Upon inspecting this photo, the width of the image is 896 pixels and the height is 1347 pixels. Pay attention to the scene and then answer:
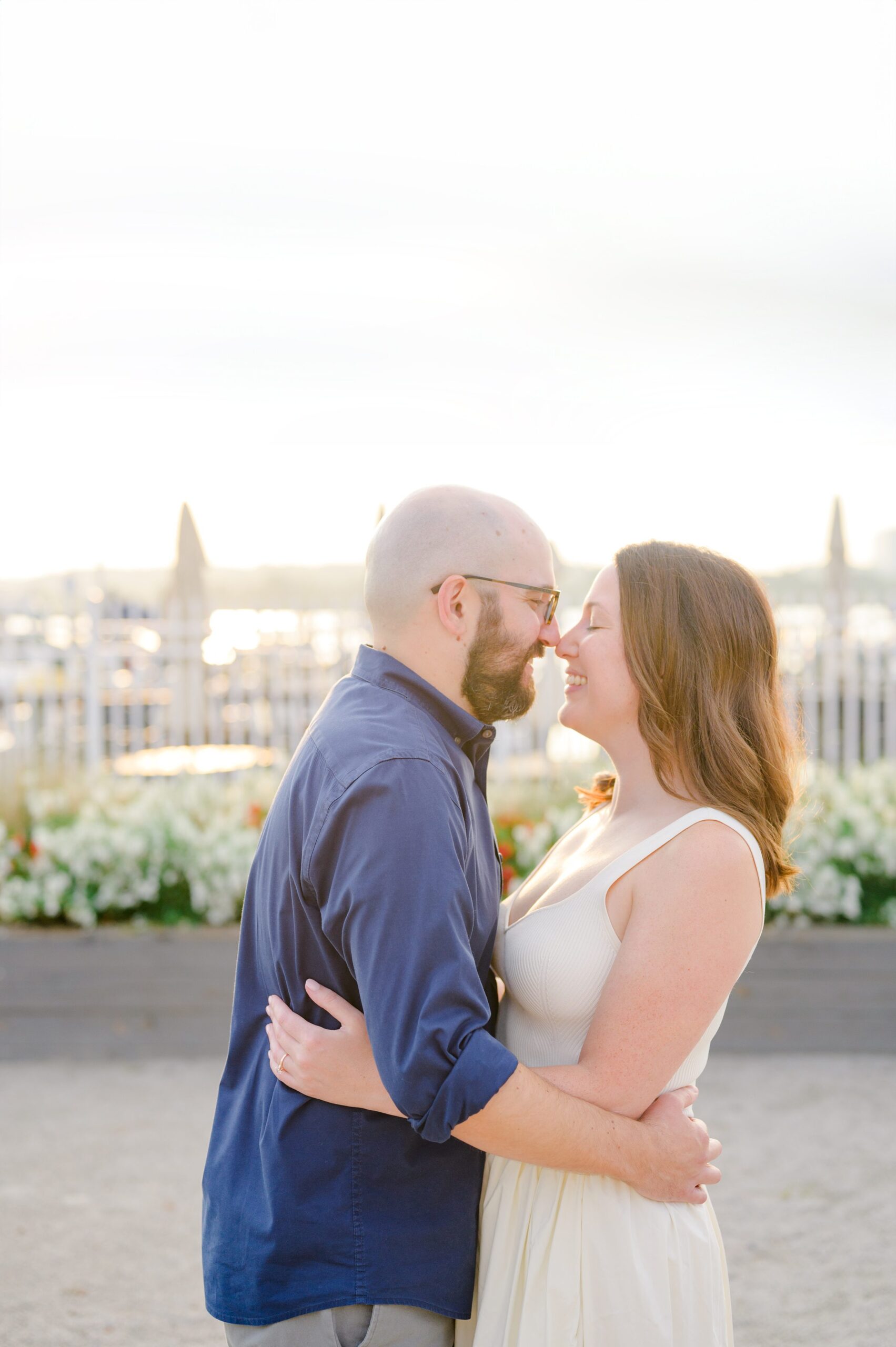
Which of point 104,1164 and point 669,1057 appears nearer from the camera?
point 669,1057

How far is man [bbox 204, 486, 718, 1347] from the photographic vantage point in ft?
5.08

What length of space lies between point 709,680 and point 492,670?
0.44 meters

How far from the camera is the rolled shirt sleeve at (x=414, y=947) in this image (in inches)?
59.9

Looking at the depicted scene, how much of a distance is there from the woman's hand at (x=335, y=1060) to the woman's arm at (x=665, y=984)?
30 centimetres

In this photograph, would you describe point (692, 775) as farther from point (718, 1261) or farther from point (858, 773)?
point (858, 773)

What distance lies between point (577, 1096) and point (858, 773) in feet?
20.7

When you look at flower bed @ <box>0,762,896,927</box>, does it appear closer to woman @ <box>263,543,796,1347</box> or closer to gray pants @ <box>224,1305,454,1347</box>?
woman @ <box>263,543,796,1347</box>

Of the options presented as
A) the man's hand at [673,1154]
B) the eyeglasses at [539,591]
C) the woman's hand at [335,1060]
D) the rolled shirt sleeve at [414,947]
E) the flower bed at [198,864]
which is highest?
the eyeglasses at [539,591]

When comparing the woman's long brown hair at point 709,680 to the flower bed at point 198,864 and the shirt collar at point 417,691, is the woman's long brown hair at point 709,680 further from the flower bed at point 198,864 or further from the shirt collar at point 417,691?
A: the flower bed at point 198,864

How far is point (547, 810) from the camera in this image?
6.80 metres

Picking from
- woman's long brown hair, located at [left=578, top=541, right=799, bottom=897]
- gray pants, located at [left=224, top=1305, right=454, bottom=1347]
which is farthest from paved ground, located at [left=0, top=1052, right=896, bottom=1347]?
woman's long brown hair, located at [left=578, top=541, right=799, bottom=897]

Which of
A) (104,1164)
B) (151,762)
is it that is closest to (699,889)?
(104,1164)

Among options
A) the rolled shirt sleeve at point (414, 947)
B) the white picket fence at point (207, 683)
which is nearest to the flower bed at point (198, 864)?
the white picket fence at point (207, 683)

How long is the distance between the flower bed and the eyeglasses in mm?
3915
